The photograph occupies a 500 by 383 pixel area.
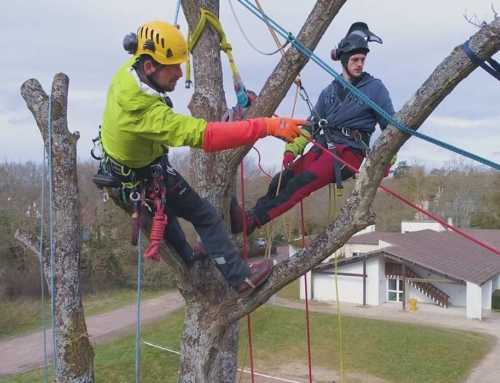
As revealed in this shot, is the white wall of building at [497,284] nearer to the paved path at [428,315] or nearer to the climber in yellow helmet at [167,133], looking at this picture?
the paved path at [428,315]

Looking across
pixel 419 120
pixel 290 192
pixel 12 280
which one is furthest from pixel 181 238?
pixel 12 280

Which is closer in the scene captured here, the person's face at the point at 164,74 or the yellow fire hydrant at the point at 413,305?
the person's face at the point at 164,74

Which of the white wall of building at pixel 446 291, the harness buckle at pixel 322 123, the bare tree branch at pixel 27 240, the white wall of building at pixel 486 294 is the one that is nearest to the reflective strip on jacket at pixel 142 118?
the harness buckle at pixel 322 123

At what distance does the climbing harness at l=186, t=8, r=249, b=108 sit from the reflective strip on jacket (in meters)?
0.94

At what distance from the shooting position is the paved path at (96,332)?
644 inches

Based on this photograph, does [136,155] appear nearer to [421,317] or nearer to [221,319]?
[221,319]

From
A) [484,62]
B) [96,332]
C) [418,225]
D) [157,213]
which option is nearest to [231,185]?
[157,213]

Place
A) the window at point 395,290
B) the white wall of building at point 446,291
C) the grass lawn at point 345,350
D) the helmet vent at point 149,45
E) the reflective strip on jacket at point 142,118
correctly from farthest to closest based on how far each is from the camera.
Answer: the window at point 395,290 < the white wall of building at point 446,291 < the grass lawn at point 345,350 < the helmet vent at point 149,45 < the reflective strip on jacket at point 142,118

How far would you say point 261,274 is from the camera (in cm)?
304

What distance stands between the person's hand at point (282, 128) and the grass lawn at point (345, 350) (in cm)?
1235

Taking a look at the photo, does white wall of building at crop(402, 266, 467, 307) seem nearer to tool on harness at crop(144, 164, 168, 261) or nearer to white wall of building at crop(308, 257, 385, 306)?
white wall of building at crop(308, 257, 385, 306)

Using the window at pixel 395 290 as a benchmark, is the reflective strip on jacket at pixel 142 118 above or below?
above

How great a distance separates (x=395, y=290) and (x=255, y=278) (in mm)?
22279

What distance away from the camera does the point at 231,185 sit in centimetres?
362
